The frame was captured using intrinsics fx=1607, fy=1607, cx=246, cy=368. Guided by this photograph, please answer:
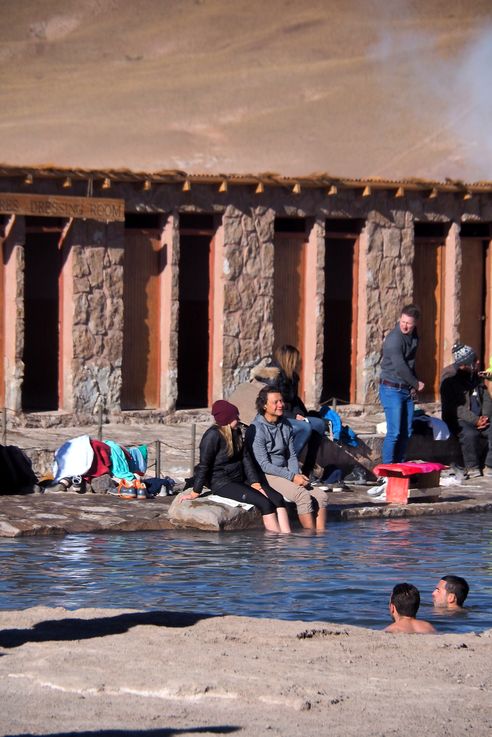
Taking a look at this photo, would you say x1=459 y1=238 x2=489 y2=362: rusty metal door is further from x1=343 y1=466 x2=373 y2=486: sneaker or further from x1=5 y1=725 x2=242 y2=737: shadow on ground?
x1=5 y1=725 x2=242 y2=737: shadow on ground

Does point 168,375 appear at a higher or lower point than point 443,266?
lower

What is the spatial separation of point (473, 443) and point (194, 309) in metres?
7.21

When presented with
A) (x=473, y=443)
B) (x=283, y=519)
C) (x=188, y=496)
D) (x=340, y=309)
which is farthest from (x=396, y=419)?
(x=340, y=309)

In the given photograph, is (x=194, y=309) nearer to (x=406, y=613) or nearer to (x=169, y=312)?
(x=169, y=312)

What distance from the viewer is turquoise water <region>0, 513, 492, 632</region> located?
1048 centimetres

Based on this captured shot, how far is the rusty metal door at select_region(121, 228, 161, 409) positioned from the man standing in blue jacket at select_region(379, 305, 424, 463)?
4.91m

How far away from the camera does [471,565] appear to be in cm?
1231

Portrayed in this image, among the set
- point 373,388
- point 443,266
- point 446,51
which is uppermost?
point 446,51

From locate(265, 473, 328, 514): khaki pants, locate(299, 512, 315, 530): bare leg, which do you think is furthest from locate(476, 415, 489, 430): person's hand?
locate(299, 512, 315, 530): bare leg

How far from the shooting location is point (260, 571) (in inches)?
460

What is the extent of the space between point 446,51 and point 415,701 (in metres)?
57.6

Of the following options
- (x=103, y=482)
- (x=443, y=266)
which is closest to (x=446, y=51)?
(x=443, y=266)

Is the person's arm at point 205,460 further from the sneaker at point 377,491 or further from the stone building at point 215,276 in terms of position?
the stone building at point 215,276

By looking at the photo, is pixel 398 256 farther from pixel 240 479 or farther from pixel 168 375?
pixel 240 479
